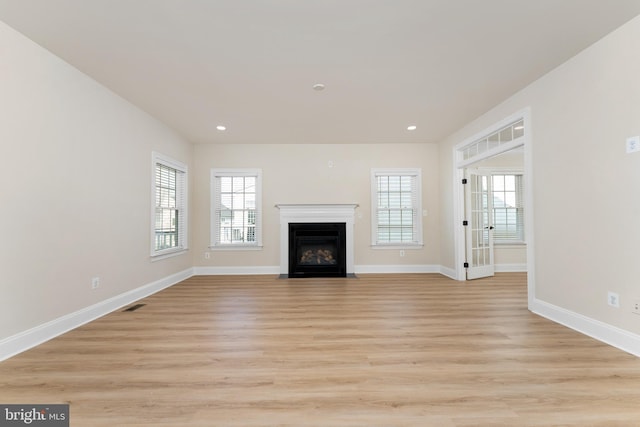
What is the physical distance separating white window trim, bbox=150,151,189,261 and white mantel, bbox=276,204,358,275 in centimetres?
172

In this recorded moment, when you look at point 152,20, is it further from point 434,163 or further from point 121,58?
point 434,163

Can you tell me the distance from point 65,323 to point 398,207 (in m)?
5.34

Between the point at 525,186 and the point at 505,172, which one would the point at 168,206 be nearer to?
the point at 525,186

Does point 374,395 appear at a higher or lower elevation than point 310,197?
lower

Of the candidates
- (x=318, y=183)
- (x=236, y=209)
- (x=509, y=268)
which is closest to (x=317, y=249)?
(x=318, y=183)

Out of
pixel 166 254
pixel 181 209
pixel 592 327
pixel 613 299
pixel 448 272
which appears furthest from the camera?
pixel 448 272

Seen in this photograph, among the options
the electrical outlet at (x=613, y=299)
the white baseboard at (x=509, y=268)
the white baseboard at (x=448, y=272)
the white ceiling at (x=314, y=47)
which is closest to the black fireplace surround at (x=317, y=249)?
the white baseboard at (x=448, y=272)

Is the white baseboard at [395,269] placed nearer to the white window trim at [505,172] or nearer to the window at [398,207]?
the window at [398,207]

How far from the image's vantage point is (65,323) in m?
2.78

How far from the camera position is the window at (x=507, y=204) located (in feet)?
20.6

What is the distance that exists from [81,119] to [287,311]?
303cm

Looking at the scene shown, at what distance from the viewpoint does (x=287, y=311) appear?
136 inches

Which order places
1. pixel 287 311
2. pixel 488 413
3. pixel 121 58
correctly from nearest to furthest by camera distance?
pixel 488 413 < pixel 121 58 < pixel 287 311

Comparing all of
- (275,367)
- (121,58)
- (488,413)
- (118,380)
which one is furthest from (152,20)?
(488,413)
